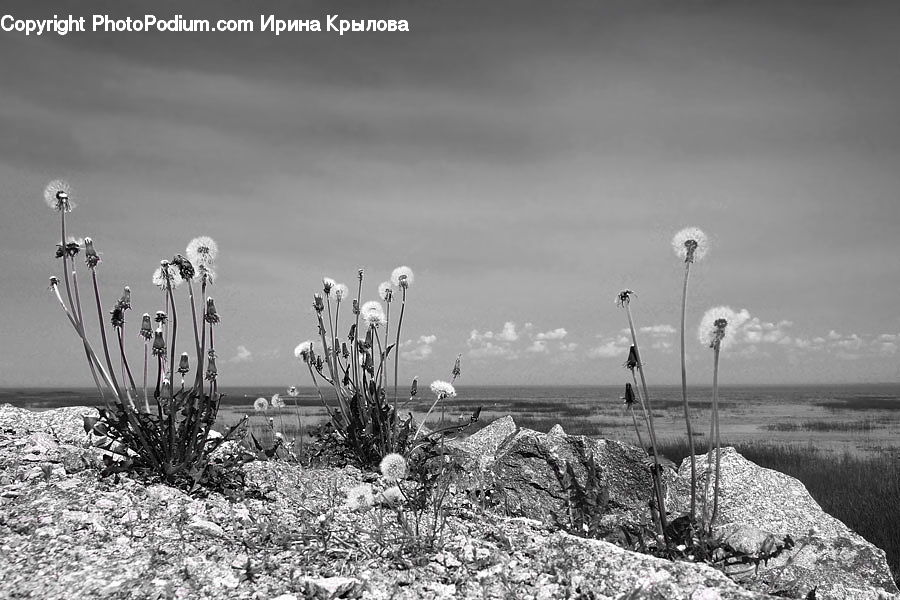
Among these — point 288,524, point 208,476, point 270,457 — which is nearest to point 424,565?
point 288,524

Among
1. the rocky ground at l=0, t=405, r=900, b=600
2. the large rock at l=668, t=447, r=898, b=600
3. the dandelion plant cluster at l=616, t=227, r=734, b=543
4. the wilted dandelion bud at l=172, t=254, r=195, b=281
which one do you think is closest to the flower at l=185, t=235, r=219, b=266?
the wilted dandelion bud at l=172, t=254, r=195, b=281

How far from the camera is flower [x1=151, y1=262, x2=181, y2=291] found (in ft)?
18.6

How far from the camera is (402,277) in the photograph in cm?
737

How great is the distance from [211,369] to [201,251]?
109 cm

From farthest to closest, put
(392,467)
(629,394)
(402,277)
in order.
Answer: (402,277), (392,467), (629,394)

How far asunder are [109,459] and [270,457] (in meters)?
1.82

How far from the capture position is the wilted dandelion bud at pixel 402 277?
7.35 m

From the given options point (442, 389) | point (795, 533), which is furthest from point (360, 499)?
point (795, 533)

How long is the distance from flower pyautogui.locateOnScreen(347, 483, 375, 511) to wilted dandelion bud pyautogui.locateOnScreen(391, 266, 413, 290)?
2.61 metres

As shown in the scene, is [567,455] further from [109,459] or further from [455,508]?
[109,459]

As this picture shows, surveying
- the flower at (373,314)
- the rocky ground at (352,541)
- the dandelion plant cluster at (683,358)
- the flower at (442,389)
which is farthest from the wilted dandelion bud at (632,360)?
the flower at (373,314)

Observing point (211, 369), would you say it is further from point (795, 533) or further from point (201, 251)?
point (795, 533)

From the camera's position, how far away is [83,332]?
5492 mm

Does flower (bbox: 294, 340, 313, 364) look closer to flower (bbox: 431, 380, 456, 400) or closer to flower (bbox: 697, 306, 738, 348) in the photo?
flower (bbox: 431, 380, 456, 400)
